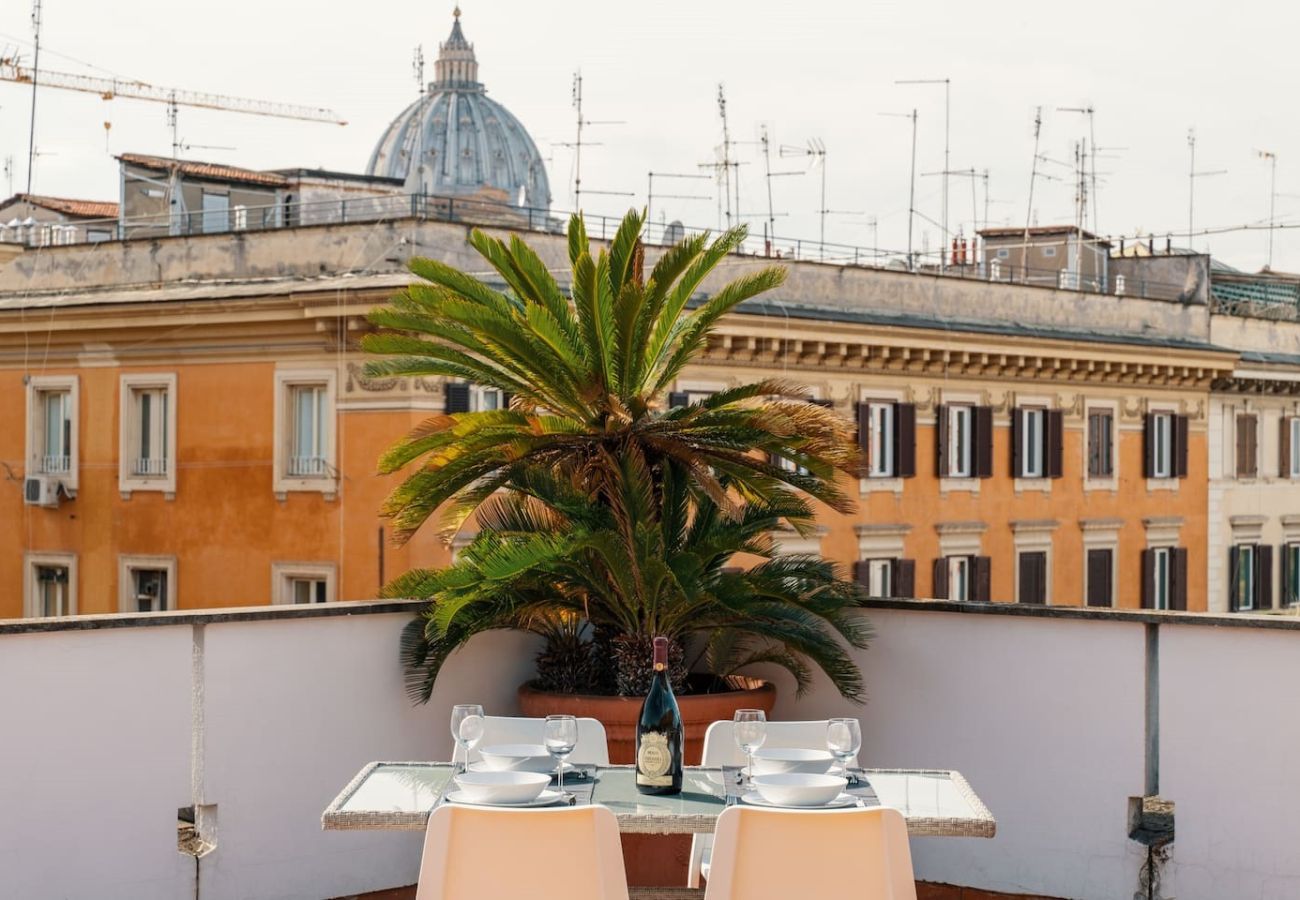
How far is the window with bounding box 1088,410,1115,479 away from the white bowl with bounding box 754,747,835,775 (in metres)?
30.4

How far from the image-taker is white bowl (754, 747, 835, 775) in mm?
6758

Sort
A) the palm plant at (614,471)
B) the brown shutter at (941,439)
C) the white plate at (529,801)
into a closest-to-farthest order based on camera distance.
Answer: the white plate at (529,801)
the palm plant at (614,471)
the brown shutter at (941,439)

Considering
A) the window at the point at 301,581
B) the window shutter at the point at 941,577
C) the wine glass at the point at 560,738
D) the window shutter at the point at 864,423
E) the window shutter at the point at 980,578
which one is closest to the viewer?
the wine glass at the point at 560,738

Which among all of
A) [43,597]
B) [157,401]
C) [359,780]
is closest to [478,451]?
[359,780]

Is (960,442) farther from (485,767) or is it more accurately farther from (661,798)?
(661,798)

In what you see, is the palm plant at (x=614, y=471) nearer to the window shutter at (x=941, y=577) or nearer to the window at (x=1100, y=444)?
the window shutter at (x=941, y=577)

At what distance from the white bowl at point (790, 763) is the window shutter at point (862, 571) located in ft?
81.8

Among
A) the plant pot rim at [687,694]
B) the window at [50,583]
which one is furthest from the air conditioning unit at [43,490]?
the plant pot rim at [687,694]

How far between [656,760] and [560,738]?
1.10ft

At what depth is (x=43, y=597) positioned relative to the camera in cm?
3031

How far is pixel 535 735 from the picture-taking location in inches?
304

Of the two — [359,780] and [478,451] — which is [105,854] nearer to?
[359,780]

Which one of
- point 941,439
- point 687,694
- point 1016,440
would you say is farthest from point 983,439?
point 687,694

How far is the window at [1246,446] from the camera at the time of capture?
40.7m
